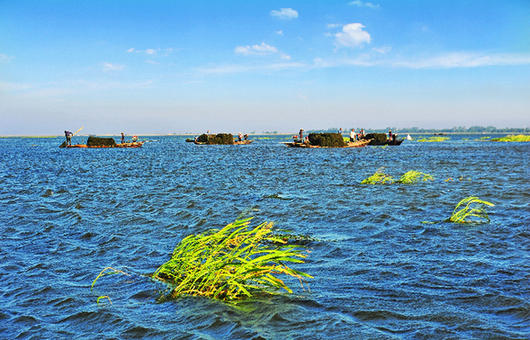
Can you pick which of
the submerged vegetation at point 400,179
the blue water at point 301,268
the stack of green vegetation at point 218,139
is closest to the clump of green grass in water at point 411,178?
the submerged vegetation at point 400,179

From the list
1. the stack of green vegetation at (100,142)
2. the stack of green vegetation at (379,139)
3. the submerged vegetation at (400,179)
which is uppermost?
the stack of green vegetation at (100,142)

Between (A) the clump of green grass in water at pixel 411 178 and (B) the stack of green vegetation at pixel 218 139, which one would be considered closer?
(A) the clump of green grass in water at pixel 411 178

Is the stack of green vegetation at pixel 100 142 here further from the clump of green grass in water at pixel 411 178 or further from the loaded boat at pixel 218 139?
the clump of green grass in water at pixel 411 178

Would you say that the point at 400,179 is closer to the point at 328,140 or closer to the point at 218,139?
the point at 328,140

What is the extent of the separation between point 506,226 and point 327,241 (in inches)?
207

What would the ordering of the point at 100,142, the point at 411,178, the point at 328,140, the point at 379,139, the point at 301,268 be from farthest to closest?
the point at 100,142 → the point at 379,139 → the point at 328,140 → the point at 411,178 → the point at 301,268

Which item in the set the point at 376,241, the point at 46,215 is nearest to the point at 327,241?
the point at 376,241

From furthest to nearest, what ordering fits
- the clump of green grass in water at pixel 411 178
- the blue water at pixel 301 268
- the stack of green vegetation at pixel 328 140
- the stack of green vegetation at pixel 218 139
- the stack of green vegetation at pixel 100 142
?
the stack of green vegetation at pixel 218 139 < the stack of green vegetation at pixel 100 142 < the stack of green vegetation at pixel 328 140 < the clump of green grass in water at pixel 411 178 < the blue water at pixel 301 268

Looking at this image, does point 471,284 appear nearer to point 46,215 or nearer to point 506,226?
point 506,226

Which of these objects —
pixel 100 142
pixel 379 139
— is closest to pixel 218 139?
pixel 100 142

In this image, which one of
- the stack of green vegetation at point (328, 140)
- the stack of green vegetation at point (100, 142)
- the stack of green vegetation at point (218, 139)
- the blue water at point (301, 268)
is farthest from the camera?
the stack of green vegetation at point (218, 139)

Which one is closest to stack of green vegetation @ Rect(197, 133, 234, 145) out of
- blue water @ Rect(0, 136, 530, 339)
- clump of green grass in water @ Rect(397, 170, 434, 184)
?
clump of green grass in water @ Rect(397, 170, 434, 184)

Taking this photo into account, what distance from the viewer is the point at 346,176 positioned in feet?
82.7

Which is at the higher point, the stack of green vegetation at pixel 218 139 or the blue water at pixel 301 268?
the stack of green vegetation at pixel 218 139
